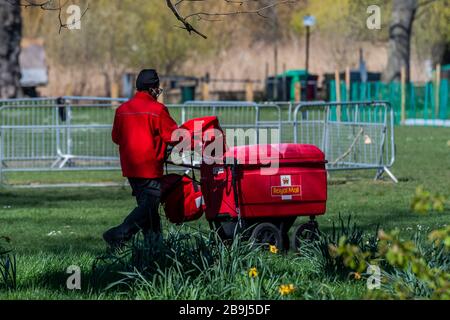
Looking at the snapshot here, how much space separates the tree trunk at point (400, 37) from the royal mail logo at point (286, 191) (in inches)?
1611

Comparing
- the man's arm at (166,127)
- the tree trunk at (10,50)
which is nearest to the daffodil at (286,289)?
the man's arm at (166,127)

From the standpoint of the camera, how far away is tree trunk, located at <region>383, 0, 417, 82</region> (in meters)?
51.0

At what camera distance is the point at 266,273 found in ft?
28.2

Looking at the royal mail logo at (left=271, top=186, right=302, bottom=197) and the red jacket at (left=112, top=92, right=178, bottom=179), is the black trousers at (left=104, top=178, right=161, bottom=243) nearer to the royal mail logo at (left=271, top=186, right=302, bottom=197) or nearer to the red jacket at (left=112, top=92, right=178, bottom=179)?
the red jacket at (left=112, top=92, right=178, bottom=179)

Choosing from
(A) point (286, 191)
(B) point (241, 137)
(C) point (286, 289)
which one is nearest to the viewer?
(C) point (286, 289)

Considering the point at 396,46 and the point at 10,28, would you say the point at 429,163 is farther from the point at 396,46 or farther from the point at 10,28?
the point at 396,46

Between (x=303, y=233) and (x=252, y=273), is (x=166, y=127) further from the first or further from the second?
(x=252, y=273)

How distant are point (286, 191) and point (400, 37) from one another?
4159 cm

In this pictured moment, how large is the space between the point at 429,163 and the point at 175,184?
13546 mm

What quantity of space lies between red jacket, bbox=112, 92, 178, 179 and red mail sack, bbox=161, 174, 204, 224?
133 mm

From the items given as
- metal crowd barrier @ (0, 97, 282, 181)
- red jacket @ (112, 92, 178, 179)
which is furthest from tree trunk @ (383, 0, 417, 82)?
red jacket @ (112, 92, 178, 179)

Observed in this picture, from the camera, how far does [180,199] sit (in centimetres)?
1011

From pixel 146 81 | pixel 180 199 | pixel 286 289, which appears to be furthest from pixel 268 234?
pixel 286 289

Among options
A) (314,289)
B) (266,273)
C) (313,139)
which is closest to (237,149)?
(266,273)
